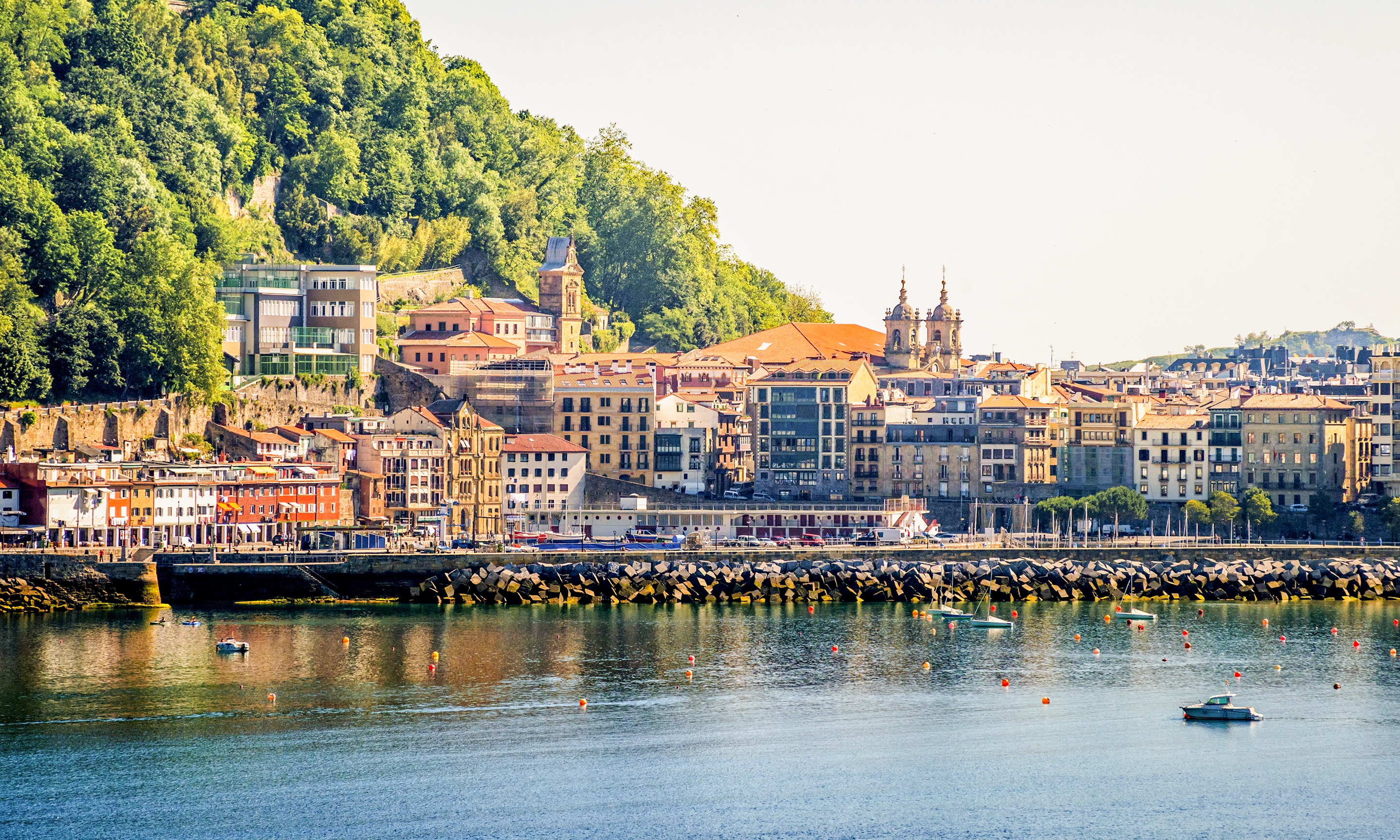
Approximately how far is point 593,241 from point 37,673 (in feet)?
243

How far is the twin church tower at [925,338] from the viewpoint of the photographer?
430 feet

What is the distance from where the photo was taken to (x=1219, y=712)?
206ft

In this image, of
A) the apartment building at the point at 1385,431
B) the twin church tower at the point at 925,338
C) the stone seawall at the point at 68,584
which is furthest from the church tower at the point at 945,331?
the stone seawall at the point at 68,584

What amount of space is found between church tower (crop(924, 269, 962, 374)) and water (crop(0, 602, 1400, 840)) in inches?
2073

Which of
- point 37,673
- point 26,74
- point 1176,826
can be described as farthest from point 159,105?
point 1176,826

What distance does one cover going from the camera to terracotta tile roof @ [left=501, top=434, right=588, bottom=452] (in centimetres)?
10719

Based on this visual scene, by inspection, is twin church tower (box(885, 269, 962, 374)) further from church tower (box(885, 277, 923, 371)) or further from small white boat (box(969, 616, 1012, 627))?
small white boat (box(969, 616, 1012, 627))

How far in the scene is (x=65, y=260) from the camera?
10200 cm

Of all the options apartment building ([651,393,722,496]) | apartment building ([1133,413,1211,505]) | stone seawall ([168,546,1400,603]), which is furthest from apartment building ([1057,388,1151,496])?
stone seawall ([168,546,1400,603])

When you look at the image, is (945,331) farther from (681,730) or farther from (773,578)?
(681,730)

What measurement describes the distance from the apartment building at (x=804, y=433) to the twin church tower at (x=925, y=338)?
14.3 m

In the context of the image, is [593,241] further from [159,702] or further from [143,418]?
[159,702]

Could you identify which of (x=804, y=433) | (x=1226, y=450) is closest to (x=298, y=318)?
(x=804, y=433)

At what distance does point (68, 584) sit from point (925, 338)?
61673 mm
